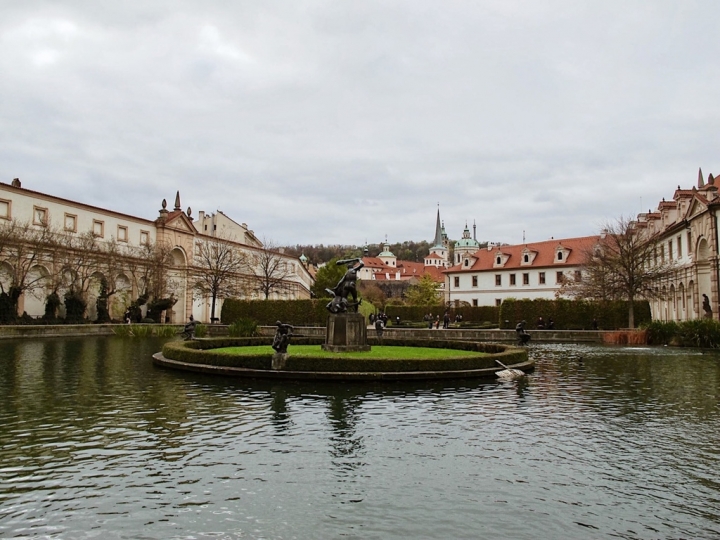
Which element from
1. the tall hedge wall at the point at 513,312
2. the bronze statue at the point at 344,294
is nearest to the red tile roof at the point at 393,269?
the tall hedge wall at the point at 513,312

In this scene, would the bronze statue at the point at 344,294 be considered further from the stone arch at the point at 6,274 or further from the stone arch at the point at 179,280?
the stone arch at the point at 179,280

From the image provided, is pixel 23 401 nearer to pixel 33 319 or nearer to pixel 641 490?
pixel 641 490

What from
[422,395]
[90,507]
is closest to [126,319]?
[422,395]

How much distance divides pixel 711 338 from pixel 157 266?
49.0 m

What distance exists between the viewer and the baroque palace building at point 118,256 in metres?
49.7

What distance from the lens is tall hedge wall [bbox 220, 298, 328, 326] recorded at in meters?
55.1

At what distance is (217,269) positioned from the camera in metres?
64.0

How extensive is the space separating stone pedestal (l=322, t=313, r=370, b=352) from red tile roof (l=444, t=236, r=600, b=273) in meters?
53.9

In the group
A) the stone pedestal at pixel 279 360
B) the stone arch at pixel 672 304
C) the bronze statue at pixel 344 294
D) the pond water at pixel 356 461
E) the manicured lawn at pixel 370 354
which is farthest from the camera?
the stone arch at pixel 672 304

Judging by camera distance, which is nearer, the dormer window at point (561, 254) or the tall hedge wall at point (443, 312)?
the tall hedge wall at point (443, 312)

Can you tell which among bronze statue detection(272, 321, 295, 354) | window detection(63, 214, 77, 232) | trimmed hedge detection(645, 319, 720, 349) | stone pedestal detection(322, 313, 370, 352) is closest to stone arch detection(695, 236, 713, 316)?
trimmed hedge detection(645, 319, 720, 349)

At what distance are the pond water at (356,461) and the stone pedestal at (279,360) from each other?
67.0 inches

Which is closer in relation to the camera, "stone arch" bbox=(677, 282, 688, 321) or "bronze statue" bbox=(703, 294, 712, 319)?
"bronze statue" bbox=(703, 294, 712, 319)

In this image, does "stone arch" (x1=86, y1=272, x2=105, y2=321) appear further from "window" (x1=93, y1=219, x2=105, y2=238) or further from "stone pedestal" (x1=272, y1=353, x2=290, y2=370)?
"stone pedestal" (x1=272, y1=353, x2=290, y2=370)
